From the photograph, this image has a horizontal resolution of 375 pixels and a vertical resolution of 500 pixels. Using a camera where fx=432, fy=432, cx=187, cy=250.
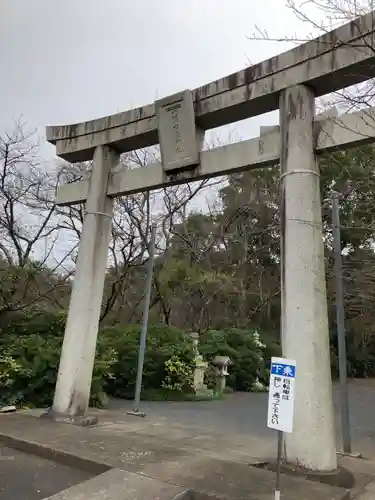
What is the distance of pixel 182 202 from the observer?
16.3 meters

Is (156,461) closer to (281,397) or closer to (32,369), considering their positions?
(281,397)

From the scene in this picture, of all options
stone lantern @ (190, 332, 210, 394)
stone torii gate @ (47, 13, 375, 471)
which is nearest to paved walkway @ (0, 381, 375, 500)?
stone torii gate @ (47, 13, 375, 471)

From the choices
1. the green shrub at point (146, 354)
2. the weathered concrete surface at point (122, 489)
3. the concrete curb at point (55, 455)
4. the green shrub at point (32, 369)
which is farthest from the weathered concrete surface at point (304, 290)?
the green shrub at point (146, 354)

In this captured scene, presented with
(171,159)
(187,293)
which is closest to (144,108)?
(171,159)

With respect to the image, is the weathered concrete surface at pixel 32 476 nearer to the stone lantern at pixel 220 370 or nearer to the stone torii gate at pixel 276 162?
the stone torii gate at pixel 276 162

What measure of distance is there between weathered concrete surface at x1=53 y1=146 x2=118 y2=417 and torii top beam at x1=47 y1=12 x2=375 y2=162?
55 centimetres

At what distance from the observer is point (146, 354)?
12.0 meters

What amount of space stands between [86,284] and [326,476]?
4.88 metres

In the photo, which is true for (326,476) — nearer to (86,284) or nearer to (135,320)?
(86,284)

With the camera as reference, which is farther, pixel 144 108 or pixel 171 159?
pixel 144 108

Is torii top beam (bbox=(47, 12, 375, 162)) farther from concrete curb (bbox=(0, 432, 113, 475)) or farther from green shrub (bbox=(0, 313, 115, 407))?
concrete curb (bbox=(0, 432, 113, 475))

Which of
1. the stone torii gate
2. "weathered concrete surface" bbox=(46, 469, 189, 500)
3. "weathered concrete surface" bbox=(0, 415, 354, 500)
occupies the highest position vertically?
the stone torii gate

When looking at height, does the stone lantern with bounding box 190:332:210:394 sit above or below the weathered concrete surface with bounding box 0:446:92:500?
above

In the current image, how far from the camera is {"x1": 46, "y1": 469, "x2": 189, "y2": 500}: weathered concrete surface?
4004mm
